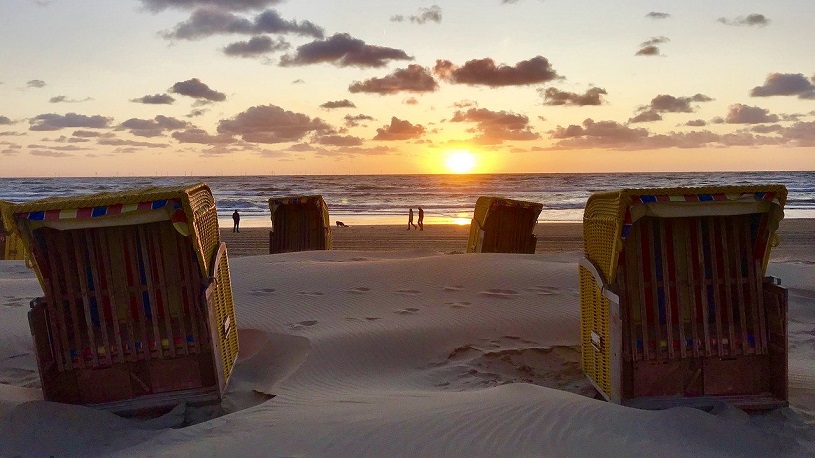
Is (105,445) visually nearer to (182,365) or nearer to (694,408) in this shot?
(182,365)

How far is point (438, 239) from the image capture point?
86.1 ft

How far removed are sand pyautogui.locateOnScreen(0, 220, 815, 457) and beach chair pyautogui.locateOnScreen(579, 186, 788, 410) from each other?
33cm

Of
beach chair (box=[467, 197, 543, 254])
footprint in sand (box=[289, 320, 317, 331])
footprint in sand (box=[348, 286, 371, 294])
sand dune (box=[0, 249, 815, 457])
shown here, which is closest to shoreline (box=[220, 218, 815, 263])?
beach chair (box=[467, 197, 543, 254])

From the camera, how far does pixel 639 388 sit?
552cm

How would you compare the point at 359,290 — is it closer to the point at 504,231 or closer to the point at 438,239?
the point at 504,231

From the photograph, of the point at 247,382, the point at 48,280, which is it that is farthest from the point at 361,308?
the point at 48,280

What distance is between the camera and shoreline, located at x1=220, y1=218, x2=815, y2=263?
72.5 feet

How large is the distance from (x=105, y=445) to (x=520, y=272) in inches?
330

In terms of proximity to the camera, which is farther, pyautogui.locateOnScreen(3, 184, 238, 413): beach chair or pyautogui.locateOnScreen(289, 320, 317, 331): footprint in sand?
pyautogui.locateOnScreen(289, 320, 317, 331): footprint in sand

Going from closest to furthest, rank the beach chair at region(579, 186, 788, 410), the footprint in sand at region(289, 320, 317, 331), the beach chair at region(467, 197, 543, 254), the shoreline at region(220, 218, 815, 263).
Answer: the beach chair at region(579, 186, 788, 410) → the footprint in sand at region(289, 320, 317, 331) → the beach chair at region(467, 197, 543, 254) → the shoreline at region(220, 218, 815, 263)

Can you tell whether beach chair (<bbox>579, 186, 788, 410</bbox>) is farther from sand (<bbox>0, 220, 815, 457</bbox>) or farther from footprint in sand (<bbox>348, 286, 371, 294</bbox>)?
footprint in sand (<bbox>348, 286, 371, 294</bbox>)

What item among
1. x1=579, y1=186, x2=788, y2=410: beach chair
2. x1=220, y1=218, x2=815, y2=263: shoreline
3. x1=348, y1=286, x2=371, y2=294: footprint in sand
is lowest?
x1=220, y1=218, x2=815, y2=263: shoreline

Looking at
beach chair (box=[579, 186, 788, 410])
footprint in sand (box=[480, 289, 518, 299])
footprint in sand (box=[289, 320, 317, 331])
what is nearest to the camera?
beach chair (box=[579, 186, 788, 410])

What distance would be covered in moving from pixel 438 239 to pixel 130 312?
20.8 m
